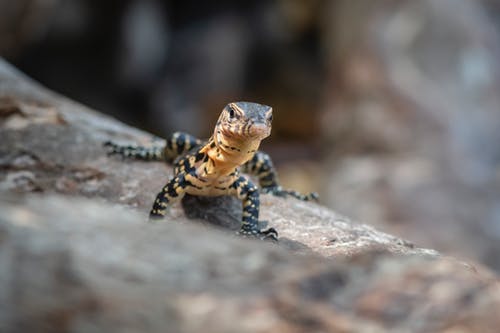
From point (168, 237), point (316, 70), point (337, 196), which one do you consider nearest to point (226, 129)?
point (168, 237)

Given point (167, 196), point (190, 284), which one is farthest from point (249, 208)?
point (190, 284)

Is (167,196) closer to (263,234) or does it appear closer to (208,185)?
(208,185)

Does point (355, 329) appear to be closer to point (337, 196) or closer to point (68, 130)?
point (68, 130)

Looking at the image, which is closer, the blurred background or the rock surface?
the rock surface

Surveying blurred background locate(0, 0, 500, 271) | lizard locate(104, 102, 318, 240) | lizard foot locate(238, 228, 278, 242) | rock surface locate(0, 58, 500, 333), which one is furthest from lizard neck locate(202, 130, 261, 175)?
blurred background locate(0, 0, 500, 271)

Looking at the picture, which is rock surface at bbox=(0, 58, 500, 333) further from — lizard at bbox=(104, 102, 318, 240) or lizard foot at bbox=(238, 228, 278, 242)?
lizard foot at bbox=(238, 228, 278, 242)

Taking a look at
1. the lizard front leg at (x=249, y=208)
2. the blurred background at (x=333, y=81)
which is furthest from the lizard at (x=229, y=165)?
the blurred background at (x=333, y=81)
